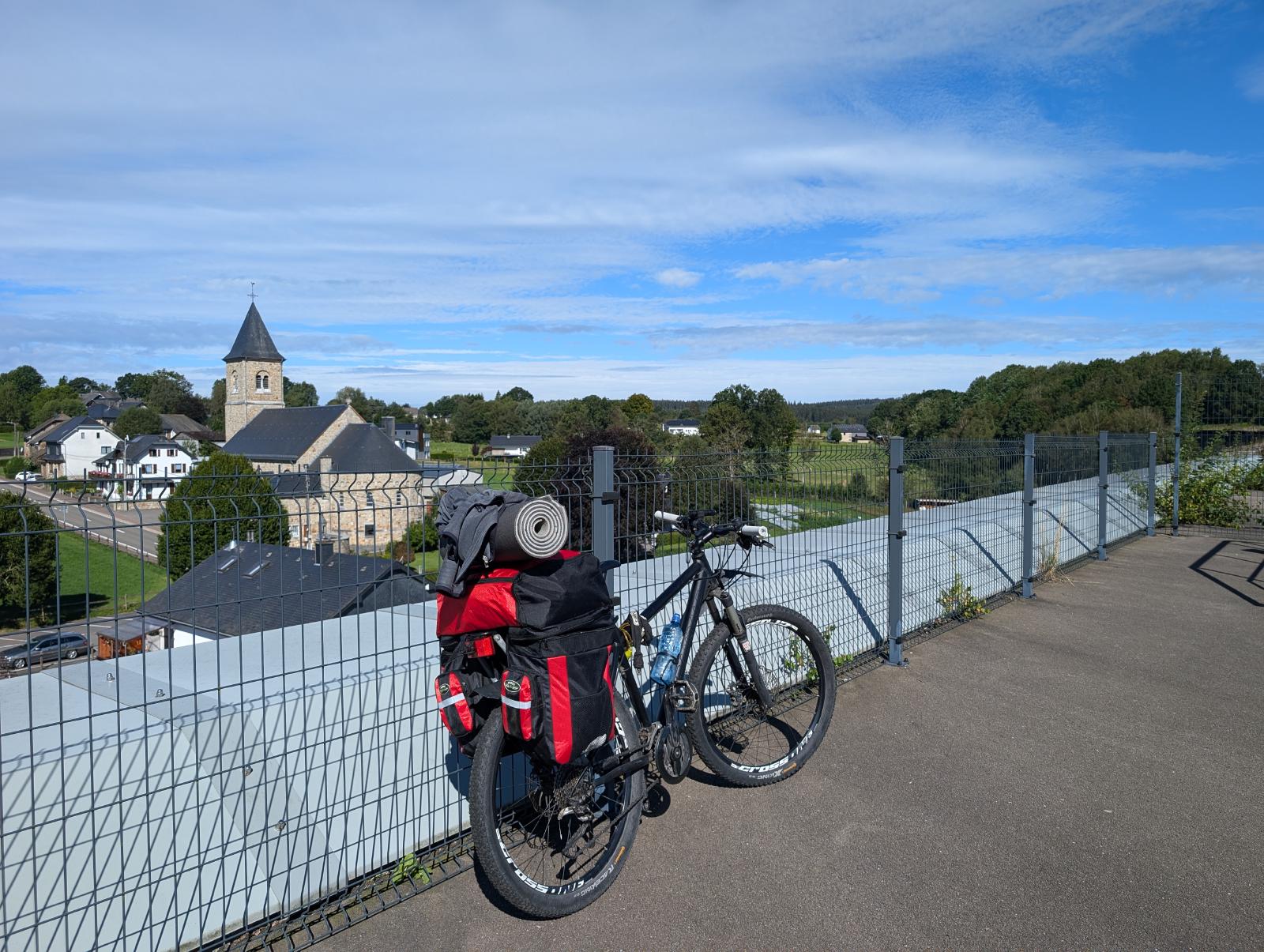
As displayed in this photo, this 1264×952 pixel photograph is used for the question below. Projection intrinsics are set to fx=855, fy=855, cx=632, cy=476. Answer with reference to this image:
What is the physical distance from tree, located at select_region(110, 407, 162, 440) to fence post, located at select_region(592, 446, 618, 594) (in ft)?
329

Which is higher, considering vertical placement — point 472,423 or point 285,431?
point 472,423

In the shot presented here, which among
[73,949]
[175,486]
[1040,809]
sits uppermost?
[175,486]

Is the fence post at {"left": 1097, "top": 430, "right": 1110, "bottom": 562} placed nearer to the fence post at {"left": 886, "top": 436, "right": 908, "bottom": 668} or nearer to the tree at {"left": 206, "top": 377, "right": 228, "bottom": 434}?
the fence post at {"left": 886, "top": 436, "right": 908, "bottom": 668}

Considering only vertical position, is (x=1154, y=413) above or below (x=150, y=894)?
above

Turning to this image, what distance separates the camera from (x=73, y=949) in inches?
97.3

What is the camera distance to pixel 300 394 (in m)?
130

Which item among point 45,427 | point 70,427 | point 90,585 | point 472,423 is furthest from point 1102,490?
point 45,427

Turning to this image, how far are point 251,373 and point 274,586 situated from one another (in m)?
86.2

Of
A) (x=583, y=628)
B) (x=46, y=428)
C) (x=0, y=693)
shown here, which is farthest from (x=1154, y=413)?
(x=46, y=428)

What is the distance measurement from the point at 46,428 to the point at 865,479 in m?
99.7

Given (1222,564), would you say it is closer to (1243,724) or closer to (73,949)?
(1243,724)

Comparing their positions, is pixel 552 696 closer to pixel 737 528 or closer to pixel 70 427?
pixel 737 528

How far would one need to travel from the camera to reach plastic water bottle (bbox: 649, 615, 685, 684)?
3.83 meters

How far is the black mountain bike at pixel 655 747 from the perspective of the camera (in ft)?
9.90
